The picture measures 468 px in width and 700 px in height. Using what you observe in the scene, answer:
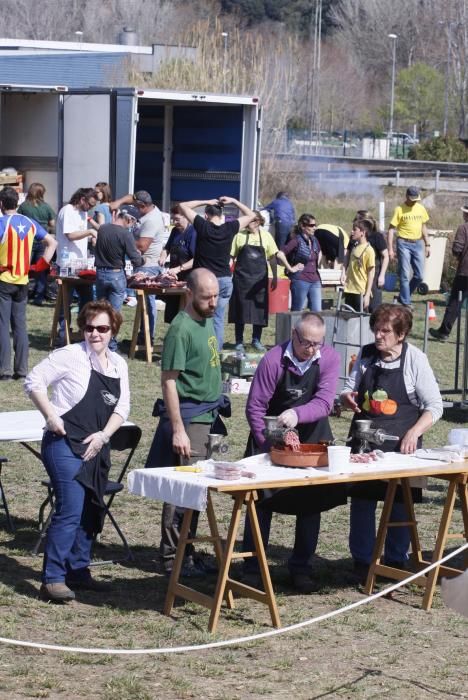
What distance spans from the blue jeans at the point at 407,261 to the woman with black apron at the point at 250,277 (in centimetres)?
392

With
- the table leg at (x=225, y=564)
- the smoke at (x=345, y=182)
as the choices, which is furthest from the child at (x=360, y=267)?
the smoke at (x=345, y=182)

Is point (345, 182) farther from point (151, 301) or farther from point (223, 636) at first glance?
point (223, 636)

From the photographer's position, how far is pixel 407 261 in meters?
17.9

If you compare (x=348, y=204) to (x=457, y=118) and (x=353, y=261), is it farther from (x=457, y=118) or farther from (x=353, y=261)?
(x=457, y=118)

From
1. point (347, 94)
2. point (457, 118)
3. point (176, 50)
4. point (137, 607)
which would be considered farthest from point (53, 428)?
point (347, 94)

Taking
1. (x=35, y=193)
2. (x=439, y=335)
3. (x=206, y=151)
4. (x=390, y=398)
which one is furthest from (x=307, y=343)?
(x=206, y=151)

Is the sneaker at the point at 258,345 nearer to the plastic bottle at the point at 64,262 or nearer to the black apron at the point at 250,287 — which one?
the black apron at the point at 250,287

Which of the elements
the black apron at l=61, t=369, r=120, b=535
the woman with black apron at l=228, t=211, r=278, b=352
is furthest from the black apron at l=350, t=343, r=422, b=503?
the woman with black apron at l=228, t=211, r=278, b=352

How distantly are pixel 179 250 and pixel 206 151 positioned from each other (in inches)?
229

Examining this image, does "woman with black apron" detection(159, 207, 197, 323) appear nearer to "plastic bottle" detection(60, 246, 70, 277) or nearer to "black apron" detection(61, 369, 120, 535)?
"plastic bottle" detection(60, 246, 70, 277)

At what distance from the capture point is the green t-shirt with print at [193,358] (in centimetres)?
658

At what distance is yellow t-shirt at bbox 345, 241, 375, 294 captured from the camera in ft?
47.5

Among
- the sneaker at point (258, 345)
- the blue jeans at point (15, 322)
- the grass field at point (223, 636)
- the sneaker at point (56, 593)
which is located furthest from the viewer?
the sneaker at point (258, 345)

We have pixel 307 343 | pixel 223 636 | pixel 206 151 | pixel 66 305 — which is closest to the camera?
pixel 223 636
